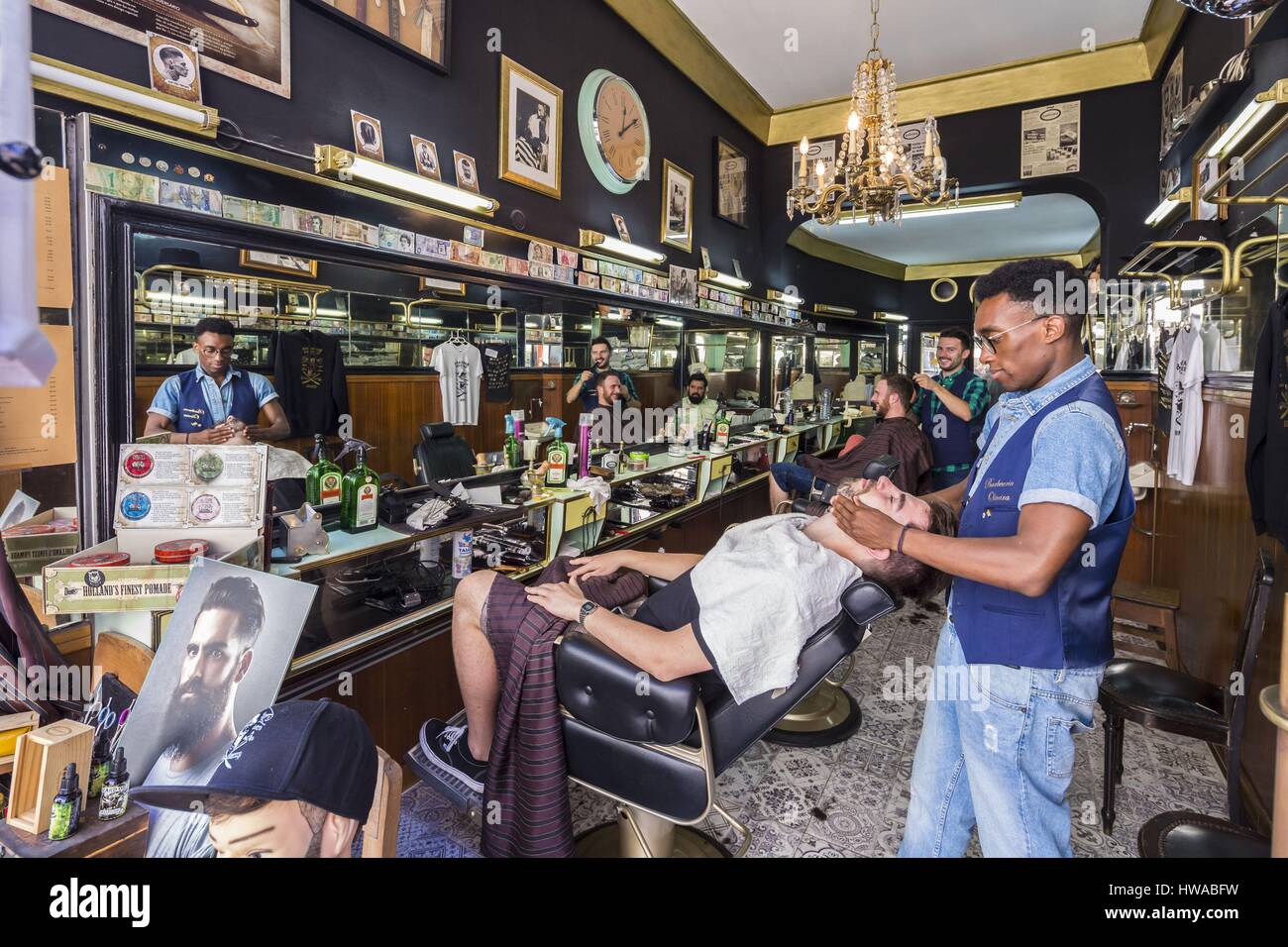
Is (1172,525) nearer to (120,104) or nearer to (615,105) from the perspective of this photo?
(615,105)

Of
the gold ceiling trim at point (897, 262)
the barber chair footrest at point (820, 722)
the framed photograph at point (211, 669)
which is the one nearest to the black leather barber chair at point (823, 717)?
the barber chair footrest at point (820, 722)

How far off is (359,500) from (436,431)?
24.9 inches

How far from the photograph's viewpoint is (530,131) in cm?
324

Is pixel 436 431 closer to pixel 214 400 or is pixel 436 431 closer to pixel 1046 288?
pixel 214 400

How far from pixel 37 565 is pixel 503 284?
6.87ft

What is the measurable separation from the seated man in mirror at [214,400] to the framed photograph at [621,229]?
249 centimetres

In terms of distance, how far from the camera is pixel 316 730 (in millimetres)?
962

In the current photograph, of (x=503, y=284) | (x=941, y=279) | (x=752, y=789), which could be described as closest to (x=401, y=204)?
(x=503, y=284)

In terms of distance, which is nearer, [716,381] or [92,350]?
[92,350]

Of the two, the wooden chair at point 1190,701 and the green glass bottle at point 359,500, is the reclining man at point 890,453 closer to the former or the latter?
the wooden chair at point 1190,701

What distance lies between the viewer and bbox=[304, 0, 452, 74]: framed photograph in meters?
2.30

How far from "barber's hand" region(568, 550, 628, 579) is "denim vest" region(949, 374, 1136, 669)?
1.10 m

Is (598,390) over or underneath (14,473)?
over

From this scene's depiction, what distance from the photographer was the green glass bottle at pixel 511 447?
3.31m
